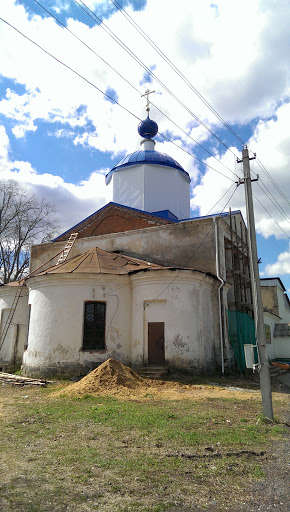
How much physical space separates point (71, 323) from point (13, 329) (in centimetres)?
471

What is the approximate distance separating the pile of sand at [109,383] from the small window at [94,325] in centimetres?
242

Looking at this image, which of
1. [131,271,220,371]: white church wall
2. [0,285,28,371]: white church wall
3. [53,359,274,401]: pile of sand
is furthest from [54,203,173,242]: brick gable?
[53,359,274,401]: pile of sand

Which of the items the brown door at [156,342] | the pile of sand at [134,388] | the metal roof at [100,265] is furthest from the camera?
the brown door at [156,342]

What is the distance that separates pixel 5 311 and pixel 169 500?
15833 millimetres

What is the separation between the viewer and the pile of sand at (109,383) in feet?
34.8

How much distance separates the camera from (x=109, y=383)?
11047mm

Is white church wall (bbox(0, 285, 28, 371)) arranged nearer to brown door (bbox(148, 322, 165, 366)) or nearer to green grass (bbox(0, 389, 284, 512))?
brown door (bbox(148, 322, 165, 366))

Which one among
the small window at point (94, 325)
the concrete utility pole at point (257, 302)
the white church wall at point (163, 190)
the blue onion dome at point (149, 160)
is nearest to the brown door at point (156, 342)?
the small window at point (94, 325)

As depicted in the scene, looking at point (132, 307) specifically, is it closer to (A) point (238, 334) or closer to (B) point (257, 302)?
(A) point (238, 334)

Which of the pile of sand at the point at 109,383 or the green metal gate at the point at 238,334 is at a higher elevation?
the green metal gate at the point at 238,334

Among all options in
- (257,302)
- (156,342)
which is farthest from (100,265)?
(257,302)

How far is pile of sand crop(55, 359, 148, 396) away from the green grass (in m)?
1.60

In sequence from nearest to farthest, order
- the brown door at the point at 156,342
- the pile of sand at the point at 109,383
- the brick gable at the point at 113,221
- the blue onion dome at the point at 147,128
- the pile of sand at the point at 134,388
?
the pile of sand at the point at 134,388
the pile of sand at the point at 109,383
the brown door at the point at 156,342
the brick gable at the point at 113,221
the blue onion dome at the point at 147,128

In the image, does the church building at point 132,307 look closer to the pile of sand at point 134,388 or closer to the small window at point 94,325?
the small window at point 94,325
